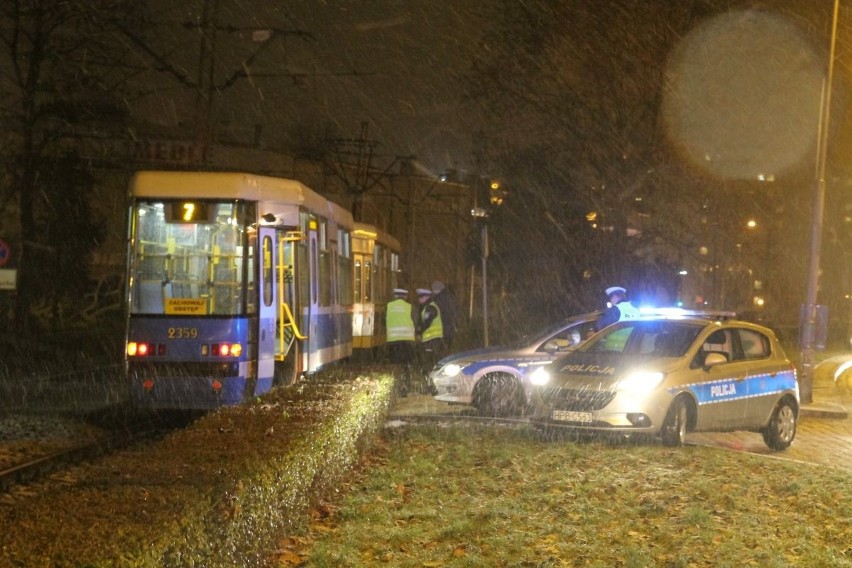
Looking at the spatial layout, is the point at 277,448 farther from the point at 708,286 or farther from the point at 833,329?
the point at 833,329

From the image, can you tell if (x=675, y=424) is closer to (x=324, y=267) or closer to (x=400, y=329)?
(x=400, y=329)

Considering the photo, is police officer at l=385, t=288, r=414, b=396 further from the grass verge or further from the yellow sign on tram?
the grass verge

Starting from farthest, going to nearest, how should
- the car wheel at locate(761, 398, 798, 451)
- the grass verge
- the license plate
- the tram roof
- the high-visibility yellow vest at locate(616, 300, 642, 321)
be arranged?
the high-visibility yellow vest at locate(616, 300, 642, 321), the tram roof, the car wheel at locate(761, 398, 798, 451), the license plate, the grass verge

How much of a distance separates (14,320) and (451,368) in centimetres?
1592

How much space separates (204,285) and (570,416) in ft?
17.0

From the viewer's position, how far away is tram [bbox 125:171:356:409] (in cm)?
1445

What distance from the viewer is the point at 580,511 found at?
29.8 feet

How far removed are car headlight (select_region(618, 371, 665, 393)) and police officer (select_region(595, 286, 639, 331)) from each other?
3067 millimetres

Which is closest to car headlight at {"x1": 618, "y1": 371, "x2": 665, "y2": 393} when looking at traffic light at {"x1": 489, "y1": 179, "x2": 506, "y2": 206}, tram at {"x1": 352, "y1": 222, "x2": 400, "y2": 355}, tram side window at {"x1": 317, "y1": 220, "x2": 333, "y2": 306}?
tram side window at {"x1": 317, "y1": 220, "x2": 333, "y2": 306}

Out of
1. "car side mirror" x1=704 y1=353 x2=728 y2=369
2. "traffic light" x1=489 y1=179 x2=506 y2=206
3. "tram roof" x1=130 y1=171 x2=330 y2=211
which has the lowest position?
"car side mirror" x1=704 y1=353 x2=728 y2=369

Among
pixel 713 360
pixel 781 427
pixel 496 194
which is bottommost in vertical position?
pixel 781 427

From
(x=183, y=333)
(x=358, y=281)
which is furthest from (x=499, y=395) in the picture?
(x=358, y=281)

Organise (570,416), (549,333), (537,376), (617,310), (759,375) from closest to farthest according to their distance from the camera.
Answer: (570,416), (759,375), (537,376), (617,310), (549,333)

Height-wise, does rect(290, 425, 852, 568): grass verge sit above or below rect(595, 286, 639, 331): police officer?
below
